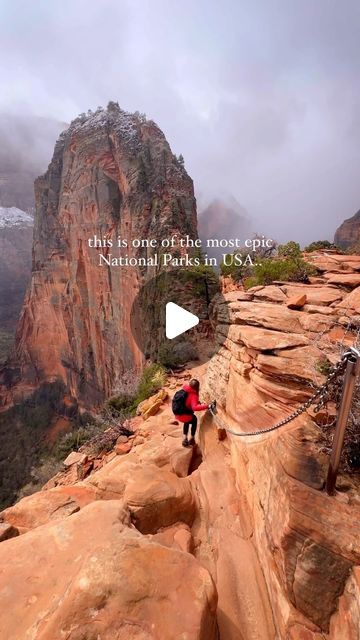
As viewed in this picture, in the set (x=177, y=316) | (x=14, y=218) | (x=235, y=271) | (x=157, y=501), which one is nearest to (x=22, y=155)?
(x=14, y=218)

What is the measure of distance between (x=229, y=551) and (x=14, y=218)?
10888 centimetres

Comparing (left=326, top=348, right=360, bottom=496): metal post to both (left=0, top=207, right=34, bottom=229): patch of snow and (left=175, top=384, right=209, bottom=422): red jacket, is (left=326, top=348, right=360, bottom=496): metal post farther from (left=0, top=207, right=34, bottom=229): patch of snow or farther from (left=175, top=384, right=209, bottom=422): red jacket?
(left=0, top=207, right=34, bottom=229): patch of snow

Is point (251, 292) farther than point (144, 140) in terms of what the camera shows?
No

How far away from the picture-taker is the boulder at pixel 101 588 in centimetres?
209

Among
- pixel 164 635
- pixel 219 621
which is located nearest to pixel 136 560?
pixel 164 635

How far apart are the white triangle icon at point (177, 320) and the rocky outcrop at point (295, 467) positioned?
28.8ft

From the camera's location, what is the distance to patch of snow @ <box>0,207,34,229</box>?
90438mm

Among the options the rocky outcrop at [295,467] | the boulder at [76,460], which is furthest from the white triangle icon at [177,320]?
the rocky outcrop at [295,467]

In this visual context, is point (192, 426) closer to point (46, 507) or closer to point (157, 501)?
point (157, 501)

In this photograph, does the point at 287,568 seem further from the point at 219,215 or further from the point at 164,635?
the point at 219,215

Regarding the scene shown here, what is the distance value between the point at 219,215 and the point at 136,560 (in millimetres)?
96603

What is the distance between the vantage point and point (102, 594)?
2.24 m

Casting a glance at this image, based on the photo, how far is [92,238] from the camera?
3086 cm

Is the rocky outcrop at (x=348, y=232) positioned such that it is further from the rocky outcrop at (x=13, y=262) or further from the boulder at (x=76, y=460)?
the rocky outcrop at (x=13, y=262)
